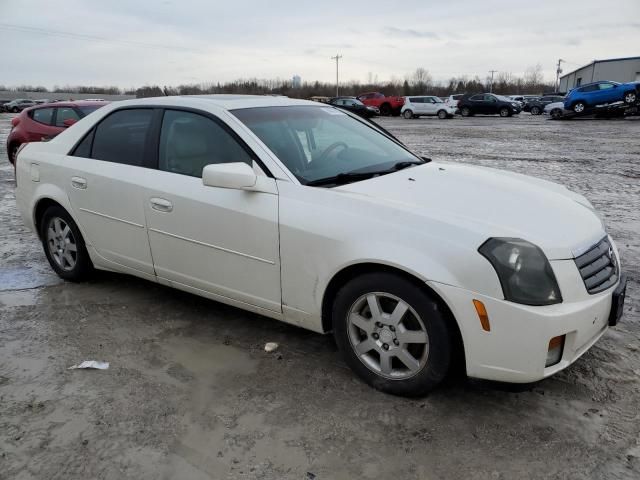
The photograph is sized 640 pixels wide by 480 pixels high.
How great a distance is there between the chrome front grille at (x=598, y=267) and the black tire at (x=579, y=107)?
29.2 meters

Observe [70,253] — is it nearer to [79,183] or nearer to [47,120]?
[79,183]

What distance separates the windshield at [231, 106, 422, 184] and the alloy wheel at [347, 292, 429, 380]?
84 cm

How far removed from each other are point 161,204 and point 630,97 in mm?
29542

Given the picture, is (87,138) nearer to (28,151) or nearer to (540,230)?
(28,151)

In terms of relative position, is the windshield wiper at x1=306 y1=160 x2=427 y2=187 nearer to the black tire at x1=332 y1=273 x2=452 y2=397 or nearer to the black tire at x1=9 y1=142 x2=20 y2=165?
the black tire at x1=332 y1=273 x2=452 y2=397

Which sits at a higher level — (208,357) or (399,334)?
(399,334)

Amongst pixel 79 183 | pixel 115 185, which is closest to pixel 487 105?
pixel 79 183

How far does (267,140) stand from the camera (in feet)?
10.9

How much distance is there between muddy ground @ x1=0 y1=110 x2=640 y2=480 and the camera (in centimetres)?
236

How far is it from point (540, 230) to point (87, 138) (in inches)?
135

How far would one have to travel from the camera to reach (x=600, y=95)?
90.3 feet

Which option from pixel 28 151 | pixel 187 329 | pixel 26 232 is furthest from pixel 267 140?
pixel 26 232

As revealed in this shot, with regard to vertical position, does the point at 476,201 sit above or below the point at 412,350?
above

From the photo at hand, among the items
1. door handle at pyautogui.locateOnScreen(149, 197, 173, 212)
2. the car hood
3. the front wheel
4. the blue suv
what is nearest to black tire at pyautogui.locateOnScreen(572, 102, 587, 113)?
the blue suv
